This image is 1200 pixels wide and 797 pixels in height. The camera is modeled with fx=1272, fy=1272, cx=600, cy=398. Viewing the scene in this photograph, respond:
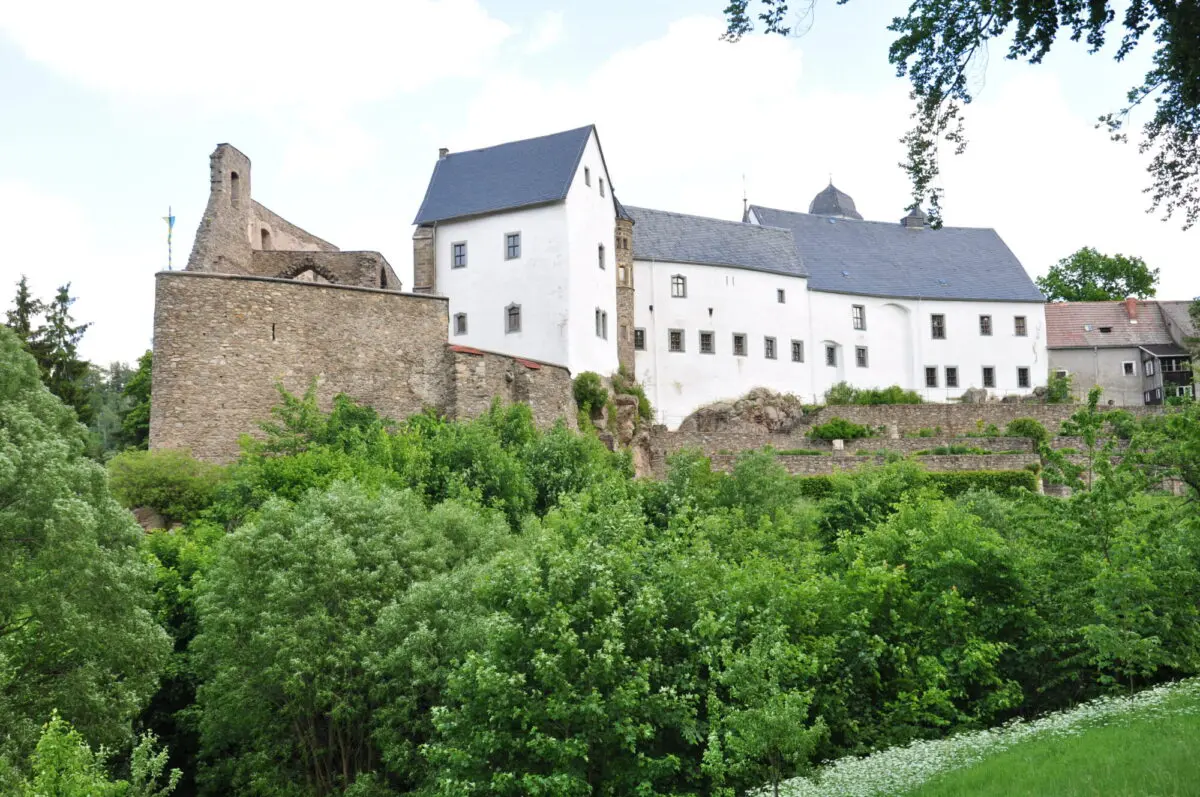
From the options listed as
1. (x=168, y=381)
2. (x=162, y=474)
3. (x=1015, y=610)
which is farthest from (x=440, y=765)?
(x=168, y=381)

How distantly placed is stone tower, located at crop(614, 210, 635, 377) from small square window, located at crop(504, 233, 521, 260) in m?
5.52

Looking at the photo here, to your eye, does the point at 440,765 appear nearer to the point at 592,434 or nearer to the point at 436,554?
the point at 436,554

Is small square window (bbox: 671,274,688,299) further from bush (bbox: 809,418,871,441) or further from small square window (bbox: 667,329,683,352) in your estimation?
bush (bbox: 809,418,871,441)

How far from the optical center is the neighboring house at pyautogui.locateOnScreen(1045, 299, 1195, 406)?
66.9 metres

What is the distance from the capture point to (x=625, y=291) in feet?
177

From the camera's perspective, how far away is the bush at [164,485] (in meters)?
34.4

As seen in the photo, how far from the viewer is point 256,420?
37.6 m

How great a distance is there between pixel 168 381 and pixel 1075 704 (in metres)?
26.2

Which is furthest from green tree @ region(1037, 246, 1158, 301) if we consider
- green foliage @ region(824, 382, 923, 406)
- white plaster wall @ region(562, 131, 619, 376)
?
white plaster wall @ region(562, 131, 619, 376)

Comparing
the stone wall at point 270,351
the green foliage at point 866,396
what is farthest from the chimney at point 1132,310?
the stone wall at point 270,351

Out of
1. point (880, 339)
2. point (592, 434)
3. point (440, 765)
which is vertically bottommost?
point (440, 765)

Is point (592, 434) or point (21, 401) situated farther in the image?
point (592, 434)

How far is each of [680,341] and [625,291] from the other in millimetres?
3950

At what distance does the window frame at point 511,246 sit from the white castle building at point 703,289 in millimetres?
68
